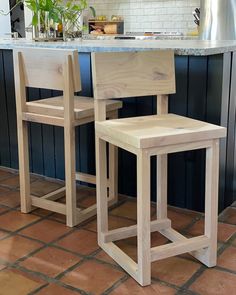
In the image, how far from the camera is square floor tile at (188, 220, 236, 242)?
2.18m

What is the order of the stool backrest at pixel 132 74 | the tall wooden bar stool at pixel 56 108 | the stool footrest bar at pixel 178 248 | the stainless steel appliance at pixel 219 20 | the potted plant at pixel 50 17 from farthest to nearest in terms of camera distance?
the stainless steel appliance at pixel 219 20, the potted plant at pixel 50 17, the tall wooden bar stool at pixel 56 108, the stool backrest at pixel 132 74, the stool footrest bar at pixel 178 248

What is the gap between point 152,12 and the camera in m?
5.85

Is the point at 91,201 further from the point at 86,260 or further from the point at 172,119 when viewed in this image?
the point at 172,119

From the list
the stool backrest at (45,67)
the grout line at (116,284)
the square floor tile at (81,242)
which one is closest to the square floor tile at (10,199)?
the square floor tile at (81,242)

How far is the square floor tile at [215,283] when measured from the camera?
1728 mm

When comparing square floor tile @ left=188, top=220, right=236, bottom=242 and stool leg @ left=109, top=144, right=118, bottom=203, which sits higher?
stool leg @ left=109, top=144, right=118, bottom=203

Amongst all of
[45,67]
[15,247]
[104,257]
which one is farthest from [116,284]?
[45,67]

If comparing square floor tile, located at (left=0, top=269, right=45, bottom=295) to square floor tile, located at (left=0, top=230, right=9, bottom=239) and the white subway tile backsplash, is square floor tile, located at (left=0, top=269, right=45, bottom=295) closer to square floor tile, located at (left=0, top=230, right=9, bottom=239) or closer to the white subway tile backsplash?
square floor tile, located at (left=0, top=230, right=9, bottom=239)

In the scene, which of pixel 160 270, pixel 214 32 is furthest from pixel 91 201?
pixel 214 32

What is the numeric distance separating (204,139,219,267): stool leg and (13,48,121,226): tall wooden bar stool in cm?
71

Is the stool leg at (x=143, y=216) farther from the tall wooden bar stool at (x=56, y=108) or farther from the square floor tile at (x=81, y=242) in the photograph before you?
the tall wooden bar stool at (x=56, y=108)

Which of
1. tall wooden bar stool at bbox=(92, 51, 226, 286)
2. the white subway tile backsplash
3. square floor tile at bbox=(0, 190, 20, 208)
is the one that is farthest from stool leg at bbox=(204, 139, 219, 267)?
the white subway tile backsplash

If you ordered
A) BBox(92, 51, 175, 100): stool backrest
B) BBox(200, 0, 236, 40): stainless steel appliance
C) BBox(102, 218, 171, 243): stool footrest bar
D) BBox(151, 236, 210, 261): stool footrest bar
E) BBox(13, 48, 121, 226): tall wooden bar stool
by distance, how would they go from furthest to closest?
BBox(200, 0, 236, 40): stainless steel appliance
BBox(13, 48, 121, 226): tall wooden bar stool
BBox(102, 218, 171, 243): stool footrest bar
BBox(92, 51, 175, 100): stool backrest
BBox(151, 236, 210, 261): stool footrest bar

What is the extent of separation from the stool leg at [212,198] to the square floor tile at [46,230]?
28.9 inches
